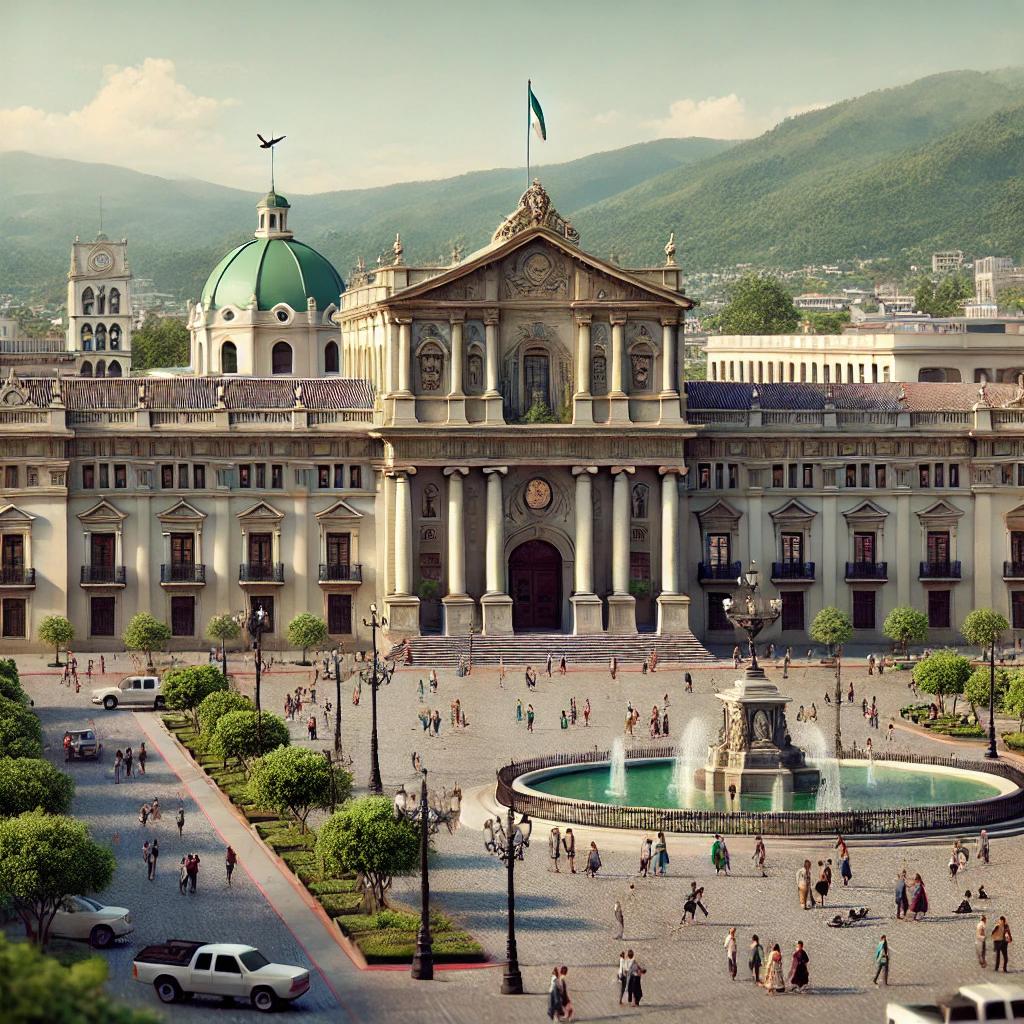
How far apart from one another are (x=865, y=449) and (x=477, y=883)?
1945 inches

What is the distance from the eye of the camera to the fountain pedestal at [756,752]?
6425cm

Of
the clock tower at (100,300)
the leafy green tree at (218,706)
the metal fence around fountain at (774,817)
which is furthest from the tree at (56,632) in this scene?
the clock tower at (100,300)

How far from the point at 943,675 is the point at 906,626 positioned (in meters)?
15.5

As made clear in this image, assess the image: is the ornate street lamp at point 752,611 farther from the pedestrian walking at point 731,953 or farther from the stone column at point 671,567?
the stone column at point 671,567

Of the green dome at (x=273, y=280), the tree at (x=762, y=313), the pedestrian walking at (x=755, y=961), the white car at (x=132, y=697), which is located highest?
the tree at (x=762, y=313)

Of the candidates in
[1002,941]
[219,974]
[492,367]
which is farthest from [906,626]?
[219,974]

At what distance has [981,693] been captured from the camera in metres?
76.9

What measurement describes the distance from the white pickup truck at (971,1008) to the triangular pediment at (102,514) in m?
61.4

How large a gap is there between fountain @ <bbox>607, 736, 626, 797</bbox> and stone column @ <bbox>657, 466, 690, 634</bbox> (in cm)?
2419

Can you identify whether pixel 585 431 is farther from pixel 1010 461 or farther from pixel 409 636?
pixel 1010 461

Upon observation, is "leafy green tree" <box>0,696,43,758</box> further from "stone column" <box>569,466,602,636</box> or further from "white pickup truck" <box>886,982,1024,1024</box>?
"stone column" <box>569,466,602,636</box>

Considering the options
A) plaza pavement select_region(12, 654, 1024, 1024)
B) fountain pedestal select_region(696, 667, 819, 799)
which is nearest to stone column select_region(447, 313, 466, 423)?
plaza pavement select_region(12, 654, 1024, 1024)

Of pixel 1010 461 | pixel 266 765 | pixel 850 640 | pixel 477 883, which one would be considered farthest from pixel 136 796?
pixel 1010 461

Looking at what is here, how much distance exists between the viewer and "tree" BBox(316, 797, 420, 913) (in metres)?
52.3
